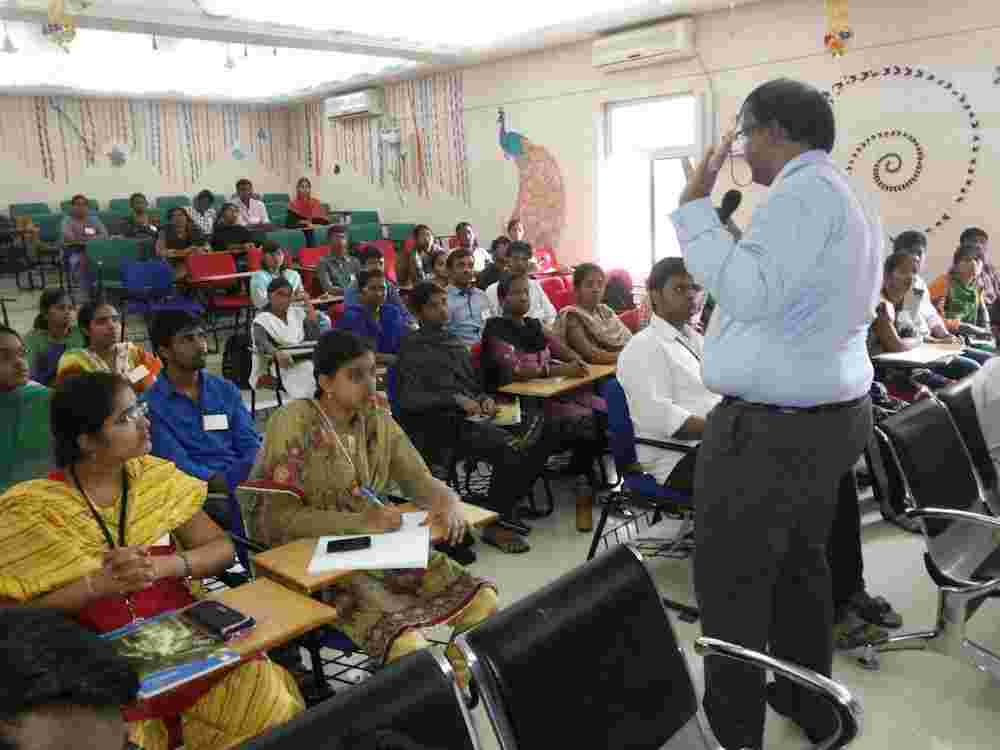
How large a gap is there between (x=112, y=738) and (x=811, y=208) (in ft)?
4.96

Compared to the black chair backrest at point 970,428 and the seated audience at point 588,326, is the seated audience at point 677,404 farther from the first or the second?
the seated audience at point 588,326

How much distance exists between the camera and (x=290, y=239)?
917cm

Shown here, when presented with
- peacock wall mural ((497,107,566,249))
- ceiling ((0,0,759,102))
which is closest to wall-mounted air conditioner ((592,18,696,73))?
ceiling ((0,0,759,102))

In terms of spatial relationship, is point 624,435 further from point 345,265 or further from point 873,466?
point 345,265

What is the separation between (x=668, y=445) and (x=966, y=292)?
13.5ft

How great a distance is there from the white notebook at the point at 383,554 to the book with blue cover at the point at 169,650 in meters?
0.33

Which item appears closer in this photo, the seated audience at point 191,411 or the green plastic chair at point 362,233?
the seated audience at point 191,411

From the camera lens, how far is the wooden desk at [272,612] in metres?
1.63

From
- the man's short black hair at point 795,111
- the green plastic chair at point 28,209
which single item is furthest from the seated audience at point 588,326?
the green plastic chair at point 28,209

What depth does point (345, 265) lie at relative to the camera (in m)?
7.65

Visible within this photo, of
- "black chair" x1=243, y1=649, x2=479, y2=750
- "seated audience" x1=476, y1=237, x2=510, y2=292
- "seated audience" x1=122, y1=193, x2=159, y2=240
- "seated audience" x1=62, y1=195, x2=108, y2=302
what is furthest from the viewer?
"seated audience" x1=122, y1=193, x2=159, y2=240

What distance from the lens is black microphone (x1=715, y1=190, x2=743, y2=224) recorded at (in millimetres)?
1845

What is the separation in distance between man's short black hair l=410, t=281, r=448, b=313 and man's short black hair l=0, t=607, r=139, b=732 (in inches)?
130

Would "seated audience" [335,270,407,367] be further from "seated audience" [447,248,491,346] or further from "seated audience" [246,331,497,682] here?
"seated audience" [246,331,497,682]
